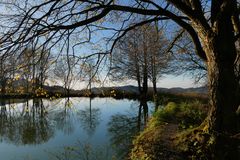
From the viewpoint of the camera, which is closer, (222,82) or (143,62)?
(222,82)

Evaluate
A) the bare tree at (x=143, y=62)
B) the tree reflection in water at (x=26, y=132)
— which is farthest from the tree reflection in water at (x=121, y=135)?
the bare tree at (x=143, y=62)

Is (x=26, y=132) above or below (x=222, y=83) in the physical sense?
below

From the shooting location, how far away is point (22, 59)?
7539 millimetres

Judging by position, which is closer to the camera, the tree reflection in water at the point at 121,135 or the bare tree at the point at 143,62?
the tree reflection in water at the point at 121,135

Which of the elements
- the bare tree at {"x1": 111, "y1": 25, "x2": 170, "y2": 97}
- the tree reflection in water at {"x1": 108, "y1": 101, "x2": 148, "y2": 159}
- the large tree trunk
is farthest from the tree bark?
the bare tree at {"x1": 111, "y1": 25, "x2": 170, "y2": 97}

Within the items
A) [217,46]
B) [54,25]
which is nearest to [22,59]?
[54,25]

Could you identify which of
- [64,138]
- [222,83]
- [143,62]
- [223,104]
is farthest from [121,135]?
[143,62]


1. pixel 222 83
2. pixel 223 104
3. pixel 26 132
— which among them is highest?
pixel 222 83

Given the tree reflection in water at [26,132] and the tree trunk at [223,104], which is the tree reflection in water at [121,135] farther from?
the tree trunk at [223,104]

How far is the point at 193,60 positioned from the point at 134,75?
42.1 ft

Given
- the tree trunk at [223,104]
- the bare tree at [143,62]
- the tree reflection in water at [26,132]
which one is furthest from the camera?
the bare tree at [143,62]

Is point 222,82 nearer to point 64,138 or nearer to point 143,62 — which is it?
point 64,138

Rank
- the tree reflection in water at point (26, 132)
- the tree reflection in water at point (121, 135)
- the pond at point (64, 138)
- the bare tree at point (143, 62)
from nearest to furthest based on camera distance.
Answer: the pond at point (64, 138)
the tree reflection in water at point (121, 135)
the tree reflection in water at point (26, 132)
the bare tree at point (143, 62)

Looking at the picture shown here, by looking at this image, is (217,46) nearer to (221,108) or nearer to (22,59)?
(221,108)
